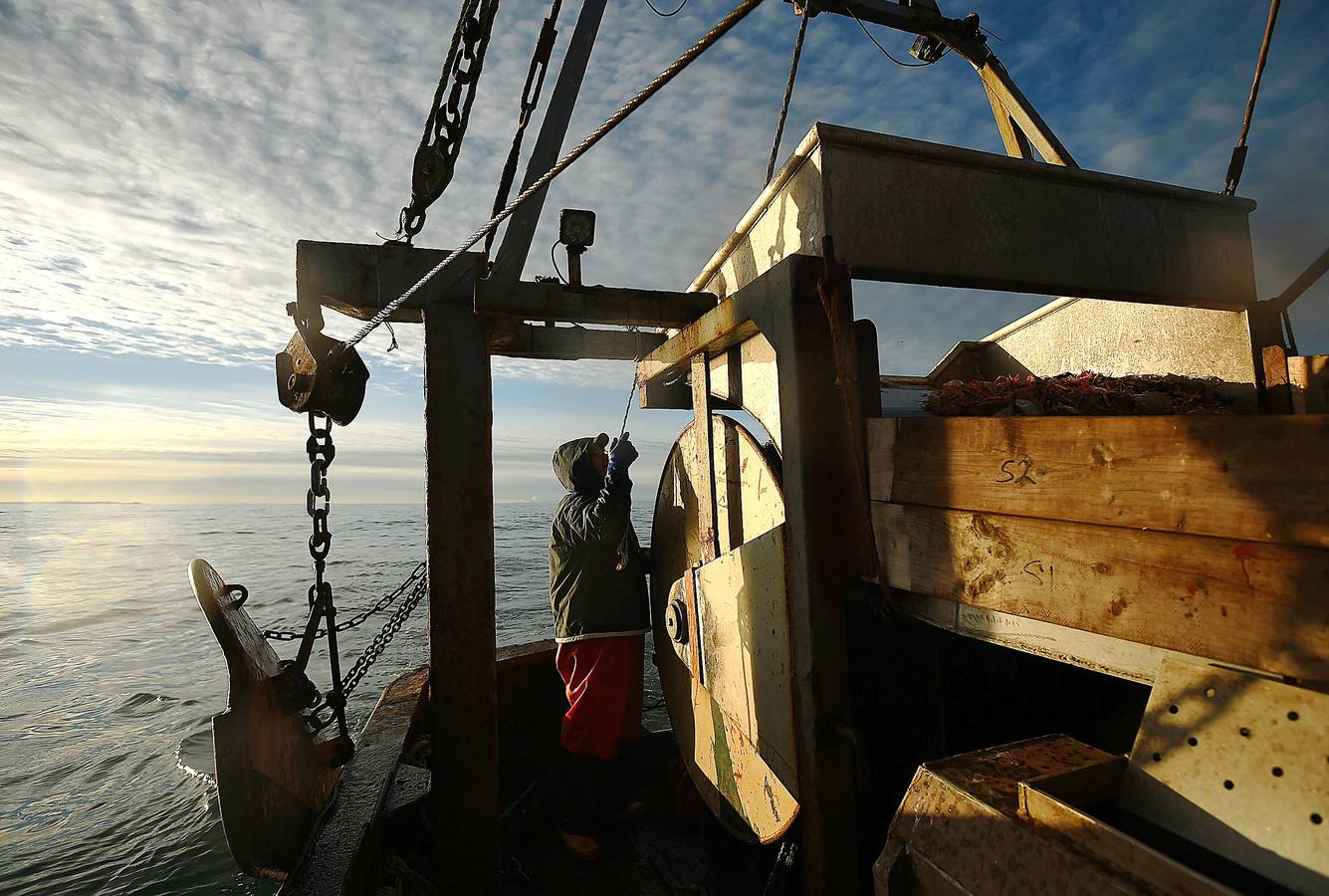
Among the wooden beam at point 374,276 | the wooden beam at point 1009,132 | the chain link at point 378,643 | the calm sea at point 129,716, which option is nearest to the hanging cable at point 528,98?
the wooden beam at point 374,276

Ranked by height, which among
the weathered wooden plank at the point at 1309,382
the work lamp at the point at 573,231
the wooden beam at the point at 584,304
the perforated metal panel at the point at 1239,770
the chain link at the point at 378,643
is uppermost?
the work lamp at the point at 573,231

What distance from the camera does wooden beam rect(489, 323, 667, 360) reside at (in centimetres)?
409

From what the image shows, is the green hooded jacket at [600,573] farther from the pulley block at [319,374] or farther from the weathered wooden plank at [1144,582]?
the weathered wooden plank at [1144,582]

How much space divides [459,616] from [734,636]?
149 cm

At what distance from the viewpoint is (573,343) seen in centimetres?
423

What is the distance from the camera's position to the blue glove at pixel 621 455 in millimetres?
4172

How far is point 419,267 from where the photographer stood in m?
3.25

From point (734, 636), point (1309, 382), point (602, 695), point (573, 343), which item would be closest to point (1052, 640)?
point (734, 636)

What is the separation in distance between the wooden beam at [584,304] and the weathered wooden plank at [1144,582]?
1.96 m

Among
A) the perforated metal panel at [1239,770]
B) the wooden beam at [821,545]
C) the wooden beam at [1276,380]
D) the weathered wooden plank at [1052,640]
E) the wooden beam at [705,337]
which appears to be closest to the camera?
the perforated metal panel at [1239,770]

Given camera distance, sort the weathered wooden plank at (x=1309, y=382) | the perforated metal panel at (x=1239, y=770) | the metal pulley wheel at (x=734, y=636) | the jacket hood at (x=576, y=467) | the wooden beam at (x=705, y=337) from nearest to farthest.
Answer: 1. the perforated metal panel at (x=1239, y=770)
2. the metal pulley wheel at (x=734, y=636)
3. the wooden beam at (x=705, y=337)
4. the weathered wooden plank at (x=1309, y=382)
5. the jacket hood at (x=576, y=467)

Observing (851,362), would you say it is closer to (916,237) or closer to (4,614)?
(916,237)

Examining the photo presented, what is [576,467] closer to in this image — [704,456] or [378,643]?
[704,456]

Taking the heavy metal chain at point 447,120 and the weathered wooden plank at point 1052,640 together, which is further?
the heavy metal chain at point 447,120
